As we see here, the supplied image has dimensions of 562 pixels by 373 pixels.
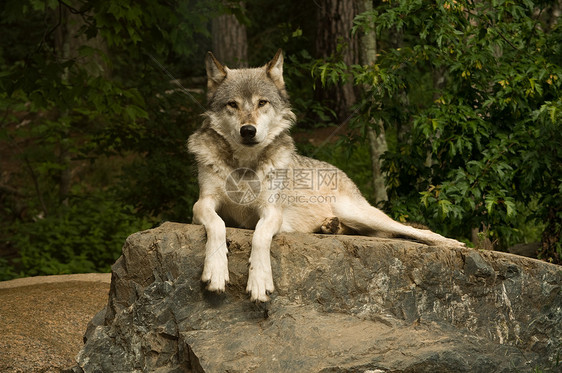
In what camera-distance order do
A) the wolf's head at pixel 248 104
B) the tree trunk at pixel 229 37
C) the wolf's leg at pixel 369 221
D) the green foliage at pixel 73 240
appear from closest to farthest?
the wolf's head at pixel 248 104
the wolf's leg at pixel 369 221
the green foliage at pixel 73 240
the tree trunk at pixel 229 37

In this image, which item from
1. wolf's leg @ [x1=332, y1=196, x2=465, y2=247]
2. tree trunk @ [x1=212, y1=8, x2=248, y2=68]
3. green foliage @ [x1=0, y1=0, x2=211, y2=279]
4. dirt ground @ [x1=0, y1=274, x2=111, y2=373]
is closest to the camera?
wolf's leg @ [x1=332, y1=196, x2=465, y2=247]

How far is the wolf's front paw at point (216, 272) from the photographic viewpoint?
4.20 meters

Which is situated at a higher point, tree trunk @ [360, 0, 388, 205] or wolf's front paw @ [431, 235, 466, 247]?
tree trunk @ [360, 0, 388, 205]

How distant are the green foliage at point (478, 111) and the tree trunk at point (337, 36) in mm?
4325

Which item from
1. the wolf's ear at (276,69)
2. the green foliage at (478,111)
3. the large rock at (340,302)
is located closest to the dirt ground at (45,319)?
the large rock at (340,302)

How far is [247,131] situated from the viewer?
15.1ft

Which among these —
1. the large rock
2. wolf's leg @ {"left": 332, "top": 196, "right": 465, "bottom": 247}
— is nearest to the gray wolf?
wolf's leg @ {"left": 332, "top": 196, "right": 465, "bottom": 247}

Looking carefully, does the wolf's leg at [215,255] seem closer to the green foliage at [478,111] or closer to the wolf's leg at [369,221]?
the wolf's leg at [369,221]

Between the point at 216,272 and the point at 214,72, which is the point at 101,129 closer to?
the point at 214,72

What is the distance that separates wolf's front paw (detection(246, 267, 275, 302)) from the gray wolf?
21 cm

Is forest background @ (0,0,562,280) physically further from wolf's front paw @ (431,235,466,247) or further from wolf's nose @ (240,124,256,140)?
wolf's nose @ (240,124,256,140)

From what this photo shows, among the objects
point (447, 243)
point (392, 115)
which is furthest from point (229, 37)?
point (447, 243)

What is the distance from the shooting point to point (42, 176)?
43.0 feet

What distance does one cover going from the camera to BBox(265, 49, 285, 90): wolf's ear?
5152mm
